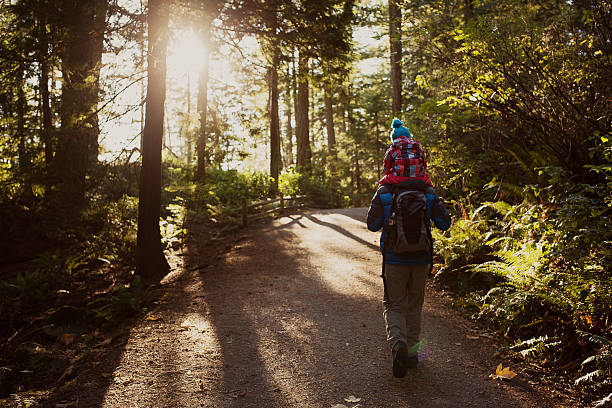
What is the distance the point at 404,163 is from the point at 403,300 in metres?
1.35

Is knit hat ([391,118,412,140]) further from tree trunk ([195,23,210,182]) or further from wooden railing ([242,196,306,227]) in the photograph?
wooden railing ([242,196,306,227])

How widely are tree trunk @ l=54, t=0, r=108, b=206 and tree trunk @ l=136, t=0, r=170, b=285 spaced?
3.80 ft

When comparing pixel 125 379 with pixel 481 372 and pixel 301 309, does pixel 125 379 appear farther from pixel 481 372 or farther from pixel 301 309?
pixel 481 372

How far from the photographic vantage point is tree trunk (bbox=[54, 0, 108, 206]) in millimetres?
8531

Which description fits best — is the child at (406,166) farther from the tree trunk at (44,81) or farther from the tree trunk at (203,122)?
the tree trunk at (44,81)

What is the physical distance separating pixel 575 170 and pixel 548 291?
3163 mm

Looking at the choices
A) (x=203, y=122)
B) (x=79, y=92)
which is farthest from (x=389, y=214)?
(x=203, y=122)

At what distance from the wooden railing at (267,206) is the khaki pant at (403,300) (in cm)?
1075

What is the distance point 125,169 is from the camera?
10.0 metres

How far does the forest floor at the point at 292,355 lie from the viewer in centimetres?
387

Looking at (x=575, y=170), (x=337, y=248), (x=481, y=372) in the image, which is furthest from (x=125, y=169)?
(x=575, y=170)

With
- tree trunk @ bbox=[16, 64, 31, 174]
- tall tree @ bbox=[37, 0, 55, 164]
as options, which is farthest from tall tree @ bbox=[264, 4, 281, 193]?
tree trunk @ bbox=[16, 64, 31, 174]

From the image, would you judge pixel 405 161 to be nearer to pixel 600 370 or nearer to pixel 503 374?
pixel 503 374

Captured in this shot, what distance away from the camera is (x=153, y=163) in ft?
29.9
